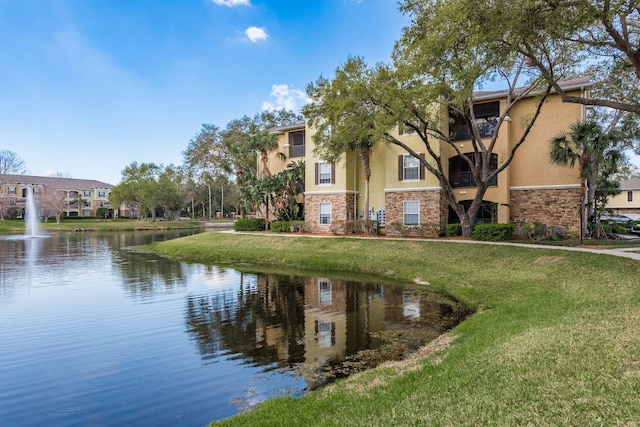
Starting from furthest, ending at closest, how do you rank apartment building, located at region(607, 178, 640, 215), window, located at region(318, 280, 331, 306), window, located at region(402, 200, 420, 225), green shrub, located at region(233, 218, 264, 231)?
apartment building, located at region(607, 178, 640, 215) → green shrub, located at region(233, 218, 264, 231) → window, located at region(402, 200, 420, 225) → window, located at region(318, 280, 331, 306)

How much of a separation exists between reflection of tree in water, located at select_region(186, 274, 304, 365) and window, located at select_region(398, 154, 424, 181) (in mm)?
12771

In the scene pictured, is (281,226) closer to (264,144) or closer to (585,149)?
(264,144)

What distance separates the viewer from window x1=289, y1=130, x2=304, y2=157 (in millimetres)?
31703

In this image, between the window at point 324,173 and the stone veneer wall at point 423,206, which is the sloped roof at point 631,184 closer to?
the stone veneer wall at point 423,206

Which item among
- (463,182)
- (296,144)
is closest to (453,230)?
(463,182)

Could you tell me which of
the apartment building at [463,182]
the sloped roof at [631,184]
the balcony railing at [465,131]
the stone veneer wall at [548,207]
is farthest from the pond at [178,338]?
the sloped roof at [631,184]

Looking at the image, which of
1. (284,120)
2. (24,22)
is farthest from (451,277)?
(284,120)

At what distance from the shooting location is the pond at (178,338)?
20.6 ft

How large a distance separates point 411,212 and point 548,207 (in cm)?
772

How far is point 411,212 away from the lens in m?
25.1

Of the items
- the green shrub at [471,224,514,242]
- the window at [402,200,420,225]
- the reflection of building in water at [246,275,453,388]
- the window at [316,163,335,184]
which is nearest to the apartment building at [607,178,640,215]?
the window at [402,200,420,225]

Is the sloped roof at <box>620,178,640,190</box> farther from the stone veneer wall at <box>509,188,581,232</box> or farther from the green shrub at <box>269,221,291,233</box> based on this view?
the green shrub at <box>269,221,291,233</box>

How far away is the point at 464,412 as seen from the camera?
4.27 m

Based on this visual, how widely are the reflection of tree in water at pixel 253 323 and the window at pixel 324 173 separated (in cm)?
1388
